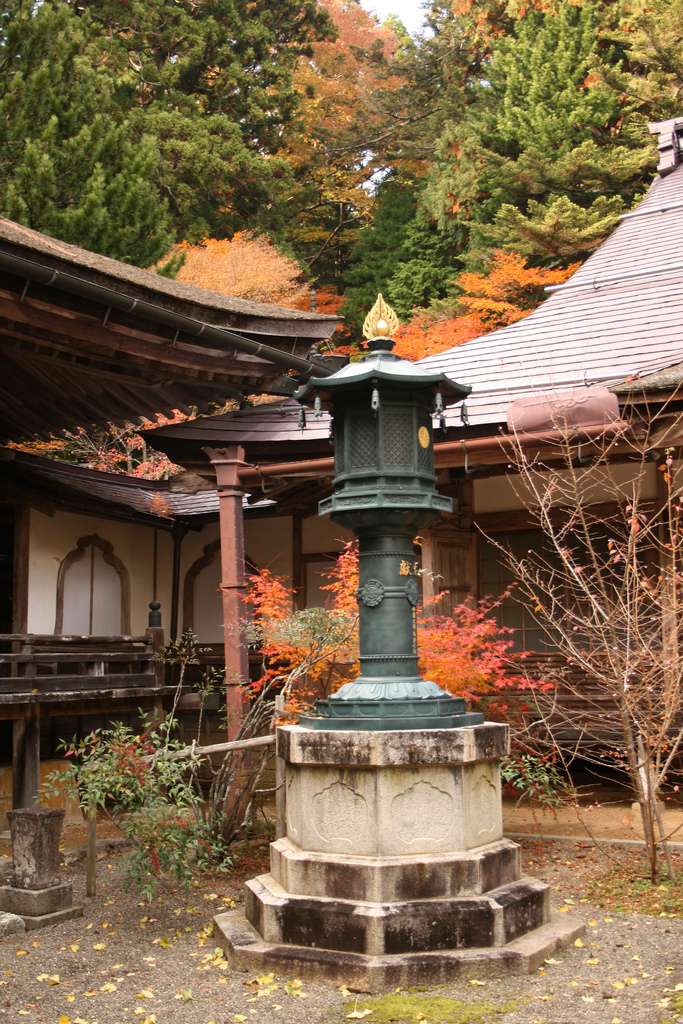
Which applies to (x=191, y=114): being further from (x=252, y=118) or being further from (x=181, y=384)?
(x=181, y=384)

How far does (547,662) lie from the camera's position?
9.24 metres

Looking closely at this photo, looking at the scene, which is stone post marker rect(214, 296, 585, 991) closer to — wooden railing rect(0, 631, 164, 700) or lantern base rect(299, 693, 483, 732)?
lantern base rect(299, 693, 483, 732)

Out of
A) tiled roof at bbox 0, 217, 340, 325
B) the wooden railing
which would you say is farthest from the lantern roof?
the wooden railing

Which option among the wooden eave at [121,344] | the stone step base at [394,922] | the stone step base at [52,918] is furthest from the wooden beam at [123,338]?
the stone step base at [394,922]

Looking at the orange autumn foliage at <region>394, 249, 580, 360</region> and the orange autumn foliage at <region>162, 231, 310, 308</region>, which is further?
the orange autumn foliage at <region>162, 231, 310, 308</region>

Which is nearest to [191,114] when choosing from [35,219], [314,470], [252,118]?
[252,118]

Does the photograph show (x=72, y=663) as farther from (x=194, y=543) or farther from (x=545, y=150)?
(x=545, y=150)

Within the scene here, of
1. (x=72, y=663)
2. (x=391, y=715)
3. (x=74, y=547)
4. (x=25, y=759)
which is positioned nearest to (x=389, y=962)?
(x=391, y=715)

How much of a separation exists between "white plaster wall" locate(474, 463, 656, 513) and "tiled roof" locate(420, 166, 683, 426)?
988 millimetres

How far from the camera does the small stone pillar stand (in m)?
5.95

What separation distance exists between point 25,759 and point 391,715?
4827 millimetres

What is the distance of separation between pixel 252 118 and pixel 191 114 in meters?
1.99

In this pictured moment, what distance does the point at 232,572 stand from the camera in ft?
30.5

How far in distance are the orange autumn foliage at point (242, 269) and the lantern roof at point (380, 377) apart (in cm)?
1455
